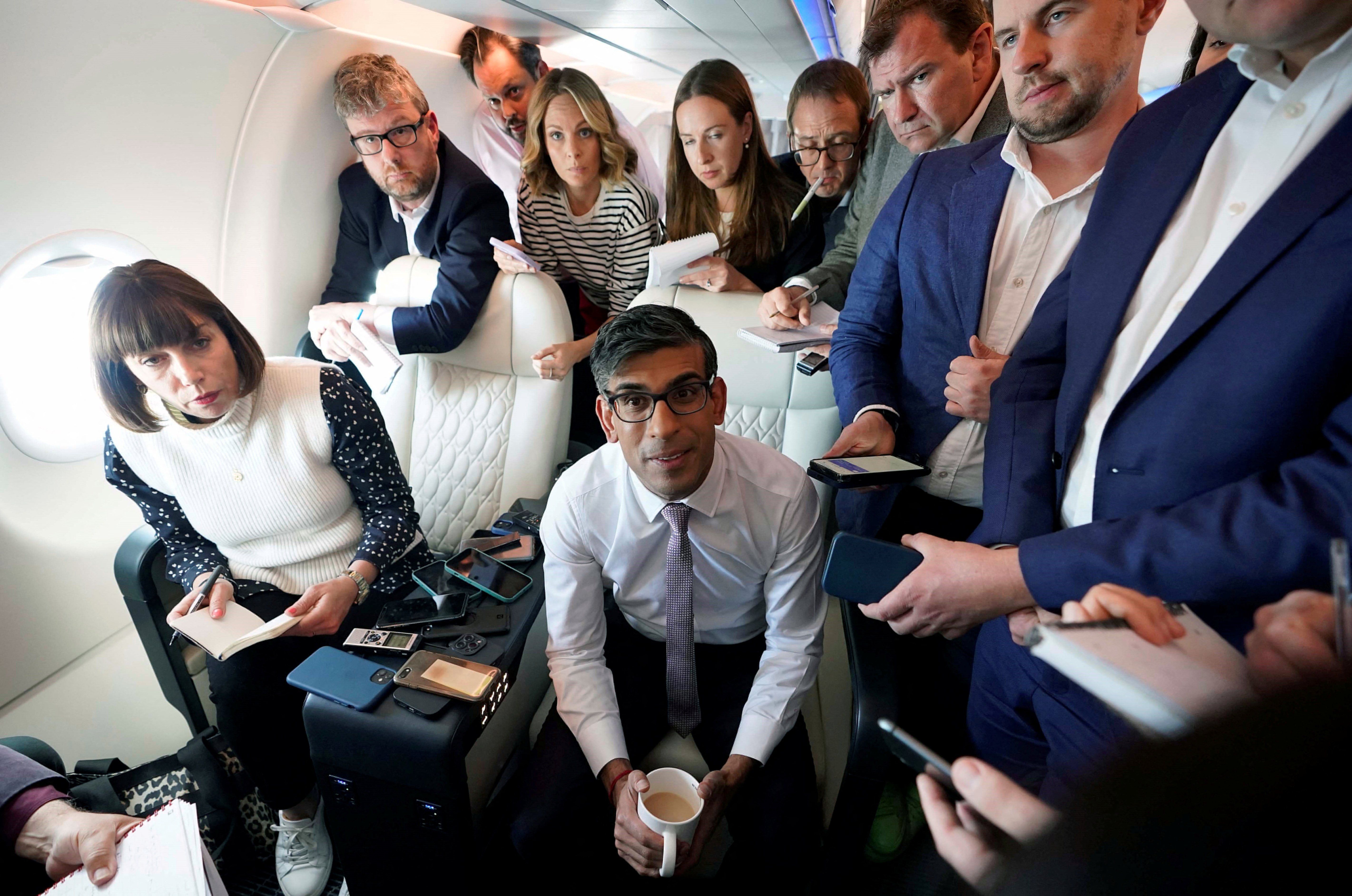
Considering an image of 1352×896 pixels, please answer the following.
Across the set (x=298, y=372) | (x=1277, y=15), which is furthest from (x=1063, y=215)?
(x=298, y=372)

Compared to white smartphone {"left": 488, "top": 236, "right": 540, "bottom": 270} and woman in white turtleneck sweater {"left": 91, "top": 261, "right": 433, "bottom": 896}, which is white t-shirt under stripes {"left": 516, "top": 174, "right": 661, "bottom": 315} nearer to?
white smartphone {"left": 488, "top": 236, "right": 540, "bottom": 270}

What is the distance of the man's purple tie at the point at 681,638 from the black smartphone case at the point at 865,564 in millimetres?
732

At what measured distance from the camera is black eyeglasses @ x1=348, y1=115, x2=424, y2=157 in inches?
90.0

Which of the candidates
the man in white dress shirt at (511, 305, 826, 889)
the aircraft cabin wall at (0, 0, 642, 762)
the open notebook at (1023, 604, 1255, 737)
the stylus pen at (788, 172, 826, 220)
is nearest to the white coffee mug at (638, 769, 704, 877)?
the man in white dress shirt at (511, 305, 826, 889)

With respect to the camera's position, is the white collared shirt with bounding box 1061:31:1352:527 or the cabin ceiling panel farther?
the cabin ceiling panel

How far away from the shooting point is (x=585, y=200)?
257 cm

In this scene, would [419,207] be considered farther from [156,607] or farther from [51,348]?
[156,607]

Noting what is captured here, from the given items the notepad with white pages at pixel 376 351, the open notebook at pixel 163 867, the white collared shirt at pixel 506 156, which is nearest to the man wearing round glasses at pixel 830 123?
the white collared shirt at pixel 506 156

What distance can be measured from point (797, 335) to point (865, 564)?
121cm

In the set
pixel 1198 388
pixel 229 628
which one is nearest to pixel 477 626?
pixel 229 628

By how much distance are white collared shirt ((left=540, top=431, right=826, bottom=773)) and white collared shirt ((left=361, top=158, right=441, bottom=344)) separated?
Result: 1056 millimetres

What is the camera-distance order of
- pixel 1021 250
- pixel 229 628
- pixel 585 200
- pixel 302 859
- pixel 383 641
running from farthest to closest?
pixel 585 200 < pixel 302 859 < pixel 229 628 < pixel 383 641 < pixel 1021 250

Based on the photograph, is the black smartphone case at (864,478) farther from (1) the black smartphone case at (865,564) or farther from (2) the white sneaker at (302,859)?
(2) the white sneaker at (302,859)

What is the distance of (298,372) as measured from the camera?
1.86m
